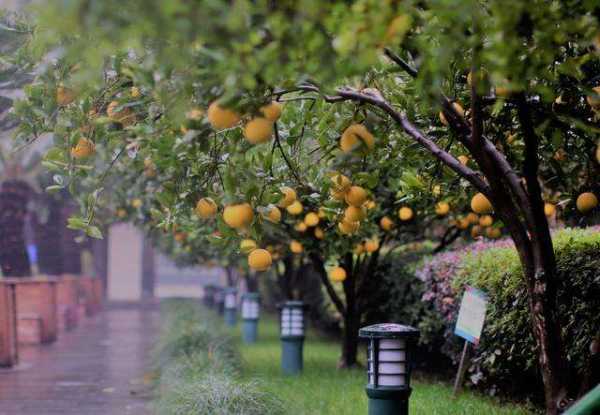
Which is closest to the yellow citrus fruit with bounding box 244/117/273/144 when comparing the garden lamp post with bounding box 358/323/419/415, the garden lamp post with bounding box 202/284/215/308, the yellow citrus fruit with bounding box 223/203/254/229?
the yellow citrus fruit with bounding box 223/203/254/229

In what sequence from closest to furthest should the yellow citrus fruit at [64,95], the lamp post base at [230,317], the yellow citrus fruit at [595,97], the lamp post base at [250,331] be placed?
the yellow citrus fruit at [595,97], the yellow citrus fruit at [64,95], the lamp post base at [250,331], the lamp post base at [230,317]

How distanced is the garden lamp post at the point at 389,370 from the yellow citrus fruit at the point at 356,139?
5.43ft

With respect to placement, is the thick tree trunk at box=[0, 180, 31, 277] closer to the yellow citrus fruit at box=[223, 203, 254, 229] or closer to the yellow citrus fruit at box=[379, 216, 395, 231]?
the yellow citrus fruit at box=[379, 216, 395, 231]

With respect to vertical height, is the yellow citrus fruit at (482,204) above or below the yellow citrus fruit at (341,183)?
below

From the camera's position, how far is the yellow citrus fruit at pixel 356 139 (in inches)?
155

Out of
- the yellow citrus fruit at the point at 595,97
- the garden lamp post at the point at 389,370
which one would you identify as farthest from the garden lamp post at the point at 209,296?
the yellow citrus fruit at the point at 595,97

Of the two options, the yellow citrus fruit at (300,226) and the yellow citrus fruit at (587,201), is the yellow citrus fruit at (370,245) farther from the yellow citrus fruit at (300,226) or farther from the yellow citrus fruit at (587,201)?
the yellow citrus fruit at (587,201)

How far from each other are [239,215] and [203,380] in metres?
3.95

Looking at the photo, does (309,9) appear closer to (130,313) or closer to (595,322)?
(595,322)

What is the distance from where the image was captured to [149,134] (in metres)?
4.02

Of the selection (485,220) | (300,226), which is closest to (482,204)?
(485,220)

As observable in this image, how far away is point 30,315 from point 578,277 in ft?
41.3

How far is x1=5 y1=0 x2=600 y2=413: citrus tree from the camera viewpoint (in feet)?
9.54

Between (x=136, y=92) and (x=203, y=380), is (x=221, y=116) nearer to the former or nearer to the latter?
(x=136, y=92)
